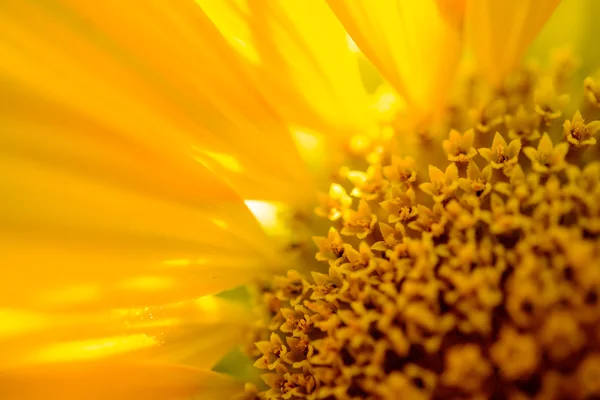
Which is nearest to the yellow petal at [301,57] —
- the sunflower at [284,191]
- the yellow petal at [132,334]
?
the sunflower at [284,191]

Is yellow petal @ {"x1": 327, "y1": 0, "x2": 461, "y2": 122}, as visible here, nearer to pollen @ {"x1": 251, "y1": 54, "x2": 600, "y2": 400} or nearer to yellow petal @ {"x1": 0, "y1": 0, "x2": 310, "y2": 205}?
pollen @ {"x1": 251, "y1": 54, "x2": 600, "y2": 400}

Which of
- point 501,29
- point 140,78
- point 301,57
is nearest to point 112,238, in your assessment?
point 140,78

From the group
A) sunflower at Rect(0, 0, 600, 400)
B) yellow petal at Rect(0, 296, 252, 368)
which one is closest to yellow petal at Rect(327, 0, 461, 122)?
sunflower at Rect(0, 0, 600, 400)

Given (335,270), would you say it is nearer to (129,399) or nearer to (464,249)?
(464,249)

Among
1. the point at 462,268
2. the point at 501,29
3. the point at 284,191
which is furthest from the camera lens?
the point at 284,191

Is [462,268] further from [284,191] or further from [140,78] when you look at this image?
[140,78]

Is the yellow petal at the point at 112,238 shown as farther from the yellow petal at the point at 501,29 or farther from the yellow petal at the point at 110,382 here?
the yellow petal at the point at 501,29
